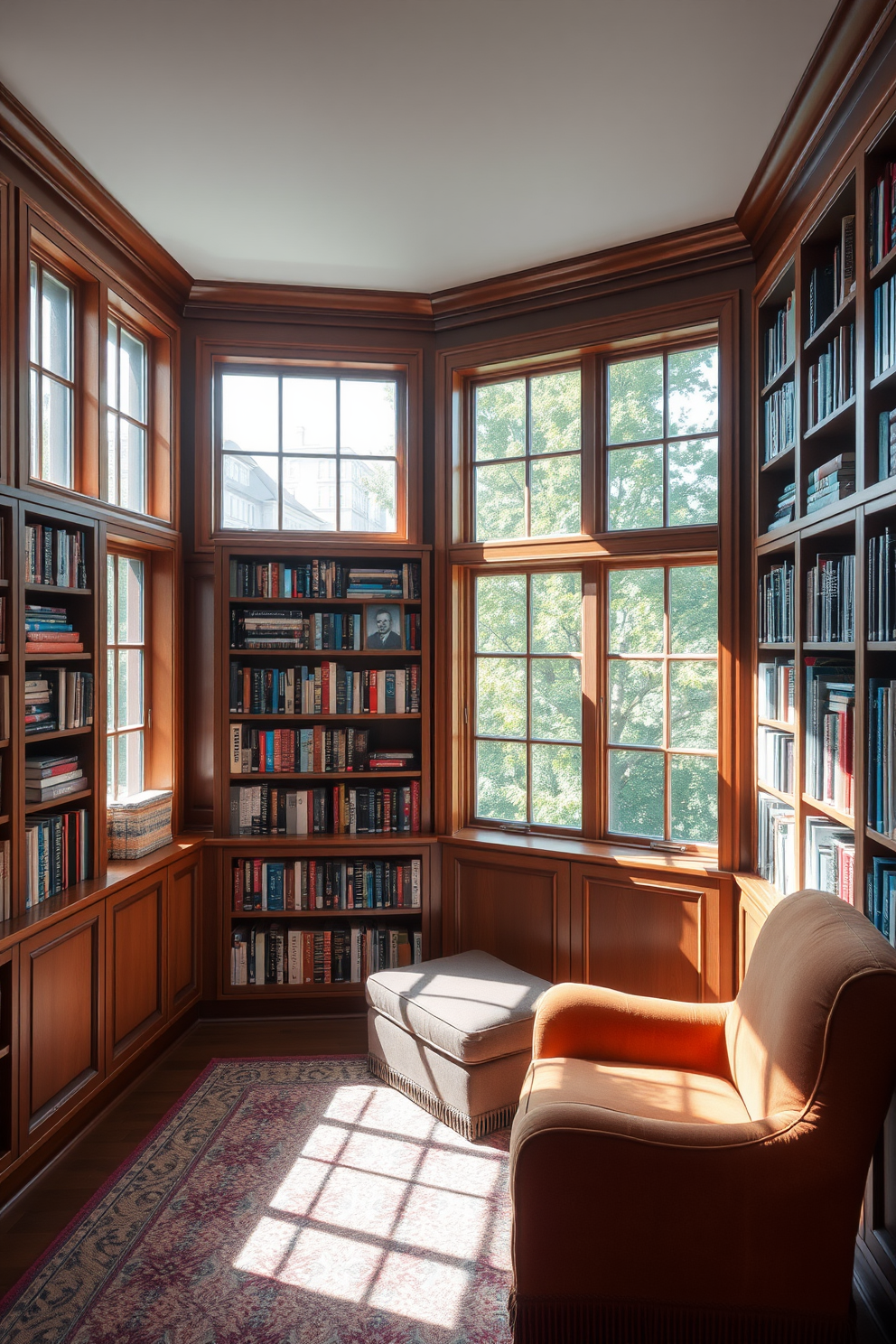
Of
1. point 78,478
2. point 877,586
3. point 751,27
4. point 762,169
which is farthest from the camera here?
point 78,478

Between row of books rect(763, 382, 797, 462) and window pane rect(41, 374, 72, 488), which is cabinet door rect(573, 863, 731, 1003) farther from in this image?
window pane rect(41, 374, 72, 488)

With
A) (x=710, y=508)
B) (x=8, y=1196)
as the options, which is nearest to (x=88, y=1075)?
(x=8, y=1196)

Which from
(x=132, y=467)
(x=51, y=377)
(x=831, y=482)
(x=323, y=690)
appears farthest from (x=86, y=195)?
(x=831, y=482)

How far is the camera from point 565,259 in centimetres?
362

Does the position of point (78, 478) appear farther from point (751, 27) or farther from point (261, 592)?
point (751, 27)

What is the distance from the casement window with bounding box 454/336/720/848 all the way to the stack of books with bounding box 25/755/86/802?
176 cm

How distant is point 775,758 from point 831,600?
791 mm

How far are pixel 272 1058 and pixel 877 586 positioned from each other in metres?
2.90

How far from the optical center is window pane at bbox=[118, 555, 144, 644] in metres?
3.61

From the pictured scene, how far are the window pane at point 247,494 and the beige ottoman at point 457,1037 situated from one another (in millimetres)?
2153

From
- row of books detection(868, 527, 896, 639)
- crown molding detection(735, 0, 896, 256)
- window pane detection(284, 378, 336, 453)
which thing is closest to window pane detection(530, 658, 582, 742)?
window pane detection(284, 378, 336, 453)

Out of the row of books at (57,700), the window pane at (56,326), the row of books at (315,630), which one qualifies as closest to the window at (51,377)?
the window pane at (56,326)

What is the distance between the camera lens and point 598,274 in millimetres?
3600

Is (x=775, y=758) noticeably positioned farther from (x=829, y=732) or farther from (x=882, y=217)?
(x=882, y=217)
